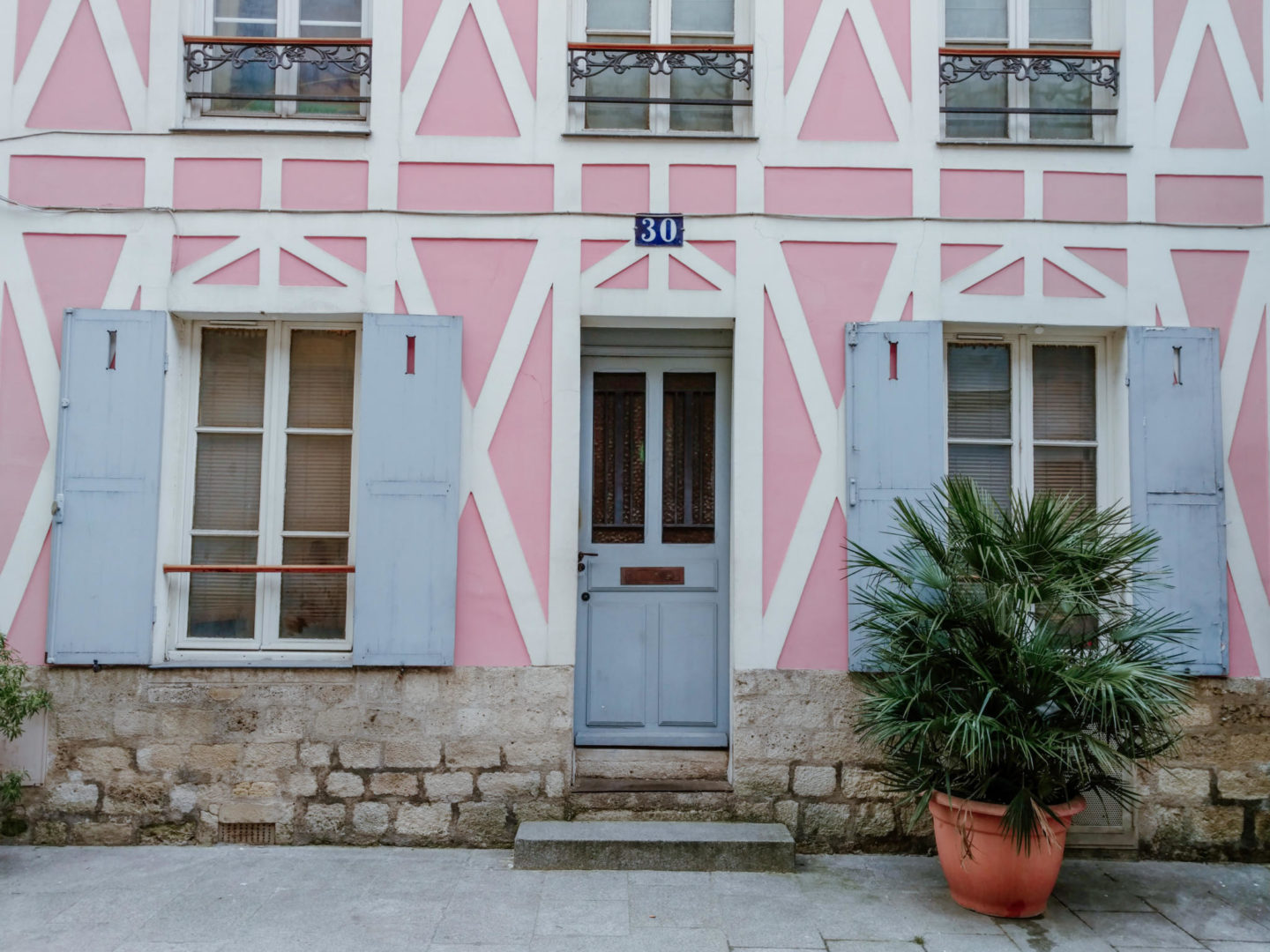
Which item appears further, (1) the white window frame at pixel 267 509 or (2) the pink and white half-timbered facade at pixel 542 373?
(1) the white window frame at pixel 267 509

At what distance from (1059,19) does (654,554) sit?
348 centimetres

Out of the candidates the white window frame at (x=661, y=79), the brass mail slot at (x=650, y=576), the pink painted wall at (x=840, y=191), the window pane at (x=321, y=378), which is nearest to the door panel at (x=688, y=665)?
the brass mail slot at (x=650, y=576)

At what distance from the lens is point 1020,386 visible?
15.9ft

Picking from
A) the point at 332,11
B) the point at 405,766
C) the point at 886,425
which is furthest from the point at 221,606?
the point at 886,425

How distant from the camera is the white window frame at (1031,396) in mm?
4797

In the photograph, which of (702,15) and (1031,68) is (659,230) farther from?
(1031,68)

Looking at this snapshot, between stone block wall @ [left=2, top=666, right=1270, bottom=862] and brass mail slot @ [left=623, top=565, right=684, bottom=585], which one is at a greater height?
brass mail slot @ [left=623, top=565, right=684, bottom=585]

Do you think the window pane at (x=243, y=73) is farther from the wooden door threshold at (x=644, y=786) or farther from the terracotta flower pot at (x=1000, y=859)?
the terracotta flower pot at (x=1000, y=859)

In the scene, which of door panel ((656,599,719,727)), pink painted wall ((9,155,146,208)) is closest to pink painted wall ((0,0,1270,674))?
pink painted wall ((9,155,146,208))

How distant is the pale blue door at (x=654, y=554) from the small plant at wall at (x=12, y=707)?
247cm

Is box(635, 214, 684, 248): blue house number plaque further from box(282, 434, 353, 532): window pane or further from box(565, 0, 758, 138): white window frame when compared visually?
box(282, 434, 353, 532): window pane

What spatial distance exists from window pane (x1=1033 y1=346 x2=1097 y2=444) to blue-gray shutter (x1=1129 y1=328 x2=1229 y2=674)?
25 cm

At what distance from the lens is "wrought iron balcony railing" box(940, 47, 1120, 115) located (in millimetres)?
4793

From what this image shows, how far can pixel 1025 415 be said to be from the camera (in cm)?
484
